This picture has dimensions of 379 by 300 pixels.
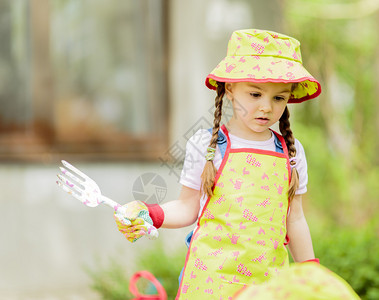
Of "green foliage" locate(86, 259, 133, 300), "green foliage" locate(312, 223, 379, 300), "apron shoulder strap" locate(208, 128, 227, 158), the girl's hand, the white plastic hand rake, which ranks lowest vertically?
"green foliage" locate(86, 259, 133, 300)

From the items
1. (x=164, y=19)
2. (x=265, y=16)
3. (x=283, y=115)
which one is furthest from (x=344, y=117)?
(x=283, y=115)

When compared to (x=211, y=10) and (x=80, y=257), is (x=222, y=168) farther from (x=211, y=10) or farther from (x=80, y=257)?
(x=211, y=10)

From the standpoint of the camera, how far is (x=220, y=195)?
2.18 m

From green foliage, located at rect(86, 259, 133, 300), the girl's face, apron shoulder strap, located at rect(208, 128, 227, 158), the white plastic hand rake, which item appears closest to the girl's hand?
the white plastic hand rake

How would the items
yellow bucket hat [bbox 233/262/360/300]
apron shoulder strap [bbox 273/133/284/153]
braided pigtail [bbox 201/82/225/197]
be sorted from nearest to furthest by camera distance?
yellow bucket hat [bbox 233/262/360/300], braided pigtail [bbox 201/82/225/197], apron shoulder strap [bbox 273/133/284/153]

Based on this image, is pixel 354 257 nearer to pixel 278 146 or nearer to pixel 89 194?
pixel 278 146

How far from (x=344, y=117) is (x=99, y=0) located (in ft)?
21.9

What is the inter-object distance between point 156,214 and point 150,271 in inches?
91.7

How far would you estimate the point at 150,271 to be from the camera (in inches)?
175

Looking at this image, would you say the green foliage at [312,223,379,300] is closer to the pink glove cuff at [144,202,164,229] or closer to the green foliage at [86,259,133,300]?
the green foliage at [86,259,133,300]

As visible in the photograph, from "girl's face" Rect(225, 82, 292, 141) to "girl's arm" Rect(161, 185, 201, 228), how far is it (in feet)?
1.10

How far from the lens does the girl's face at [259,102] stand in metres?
2.19

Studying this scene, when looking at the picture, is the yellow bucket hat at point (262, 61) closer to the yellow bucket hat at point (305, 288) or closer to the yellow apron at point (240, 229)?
the yellow apron at point (240, 229)

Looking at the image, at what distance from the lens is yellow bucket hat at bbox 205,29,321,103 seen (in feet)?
7.03
